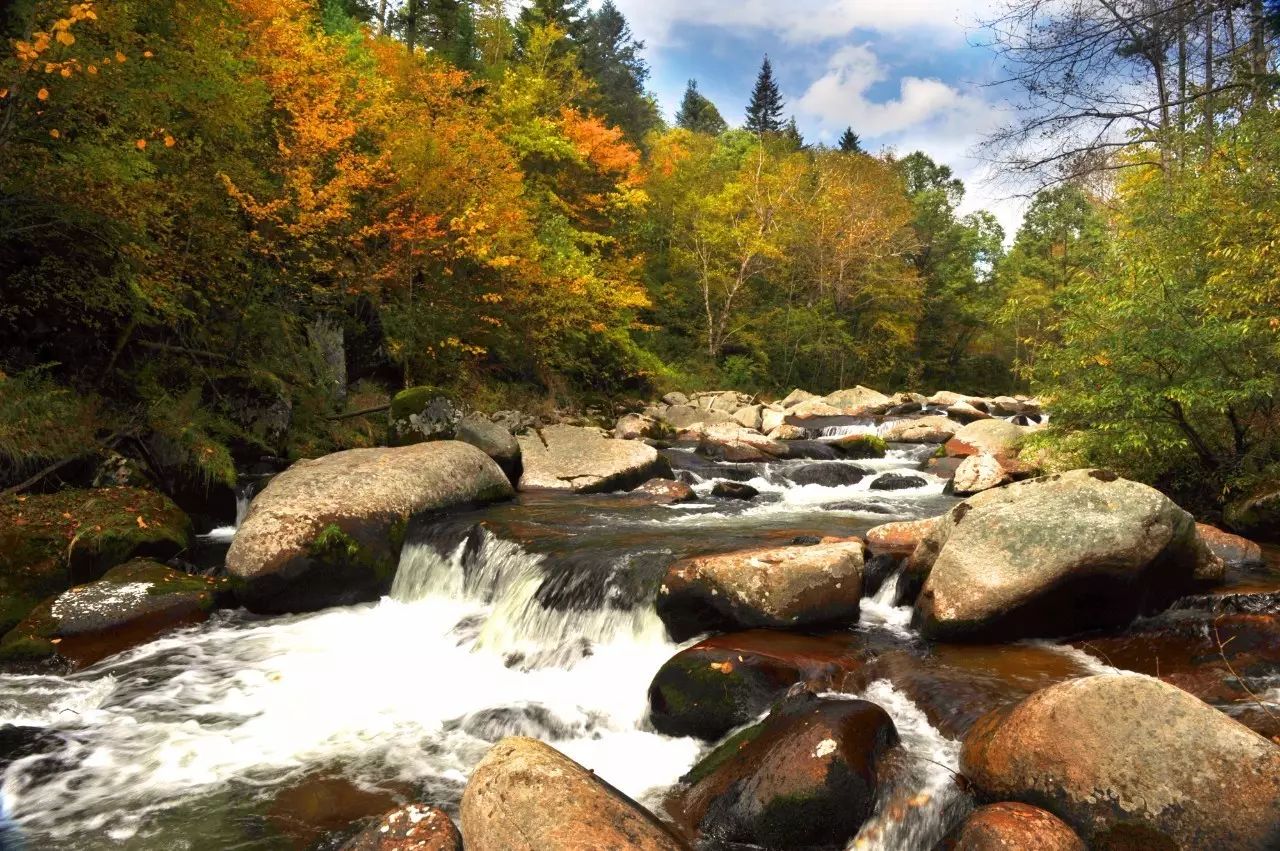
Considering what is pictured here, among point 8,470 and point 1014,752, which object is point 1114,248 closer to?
point 1014,752

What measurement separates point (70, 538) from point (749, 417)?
62.0 ft

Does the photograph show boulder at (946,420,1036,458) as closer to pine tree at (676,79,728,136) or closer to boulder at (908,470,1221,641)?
boulder at (908,470,1221,641)

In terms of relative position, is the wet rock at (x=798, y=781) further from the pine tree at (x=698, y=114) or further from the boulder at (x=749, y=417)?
the pine tree at (x=698, y=114)

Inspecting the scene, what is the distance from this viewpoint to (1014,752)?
3844 mm

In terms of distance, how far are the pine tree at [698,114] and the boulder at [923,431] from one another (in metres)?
47.6

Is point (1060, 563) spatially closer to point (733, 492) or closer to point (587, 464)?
point (733, 492)

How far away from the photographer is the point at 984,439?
16016 millimetres

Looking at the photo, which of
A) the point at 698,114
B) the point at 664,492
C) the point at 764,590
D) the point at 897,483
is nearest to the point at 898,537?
the point at 764,590

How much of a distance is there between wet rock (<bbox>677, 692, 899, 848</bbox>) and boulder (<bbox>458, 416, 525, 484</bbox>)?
8.65 meters

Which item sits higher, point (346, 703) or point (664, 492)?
point (664, 492)

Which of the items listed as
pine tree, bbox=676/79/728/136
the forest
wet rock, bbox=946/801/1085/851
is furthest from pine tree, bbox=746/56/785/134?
wet rock, bbox=946/801/1085/851

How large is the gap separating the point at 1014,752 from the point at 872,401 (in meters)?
26.0

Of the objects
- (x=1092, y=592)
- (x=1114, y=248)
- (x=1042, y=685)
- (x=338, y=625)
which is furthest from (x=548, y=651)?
(x=1114, y=248)

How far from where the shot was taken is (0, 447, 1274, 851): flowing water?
4.48 meters
